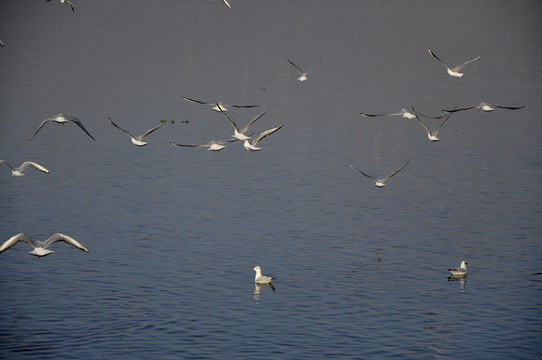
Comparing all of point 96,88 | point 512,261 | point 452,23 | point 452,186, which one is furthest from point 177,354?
point 452,23

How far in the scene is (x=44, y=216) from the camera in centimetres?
6006

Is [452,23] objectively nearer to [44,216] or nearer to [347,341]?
[44,216]

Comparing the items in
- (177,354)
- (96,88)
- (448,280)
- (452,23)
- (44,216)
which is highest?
(452,23)

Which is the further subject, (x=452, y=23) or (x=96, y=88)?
(x=452, y=23)

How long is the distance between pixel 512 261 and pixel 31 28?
5035 inches

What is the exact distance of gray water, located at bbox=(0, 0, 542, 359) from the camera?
41.2 metres

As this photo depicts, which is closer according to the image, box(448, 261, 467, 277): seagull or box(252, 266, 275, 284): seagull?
box(252, 266, 275, 284): seagull

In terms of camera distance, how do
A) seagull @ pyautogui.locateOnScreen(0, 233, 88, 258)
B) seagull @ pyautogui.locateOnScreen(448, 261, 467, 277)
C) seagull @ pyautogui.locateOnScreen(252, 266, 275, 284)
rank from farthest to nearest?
seagull @ pyautogui.locateOnScreen(448, 261, 467, 277) < seagull @ pyautogui.locateOnScreen(252, 266, 275, 284) < seagull @ pyautogui.locateOnScreen(0, 233, 88, 258)

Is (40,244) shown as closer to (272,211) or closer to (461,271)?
(461,271)

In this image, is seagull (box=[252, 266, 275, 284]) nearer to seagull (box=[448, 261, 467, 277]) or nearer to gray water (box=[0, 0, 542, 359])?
gray water (box=[0, 0, 542, 359])

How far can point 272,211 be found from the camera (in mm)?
61406

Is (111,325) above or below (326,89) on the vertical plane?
below

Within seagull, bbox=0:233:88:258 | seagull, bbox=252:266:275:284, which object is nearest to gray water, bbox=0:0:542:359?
seagull, bbox=252:266:275:284

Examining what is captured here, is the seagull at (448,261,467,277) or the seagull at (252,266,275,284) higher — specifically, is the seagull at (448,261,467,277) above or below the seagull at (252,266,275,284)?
above
